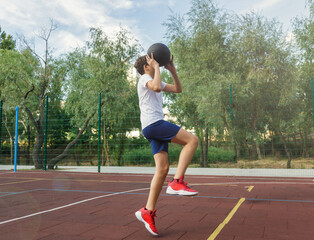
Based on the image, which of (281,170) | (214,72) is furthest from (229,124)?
(214,72)

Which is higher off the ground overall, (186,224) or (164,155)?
(164,155)

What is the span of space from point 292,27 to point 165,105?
7.29 metres

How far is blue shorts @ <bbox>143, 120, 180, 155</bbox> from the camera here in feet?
8.57

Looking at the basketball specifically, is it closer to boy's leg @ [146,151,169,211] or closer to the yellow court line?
boy's leg @ [146,151,169,211]

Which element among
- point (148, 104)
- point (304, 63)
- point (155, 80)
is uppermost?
point (304, 63)

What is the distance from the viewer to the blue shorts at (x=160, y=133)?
2613mm

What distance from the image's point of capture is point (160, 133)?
2613 mm

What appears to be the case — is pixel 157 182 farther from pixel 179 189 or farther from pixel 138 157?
pixel 138 157

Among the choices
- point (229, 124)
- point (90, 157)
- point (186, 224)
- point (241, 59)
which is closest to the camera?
point (186, 224)

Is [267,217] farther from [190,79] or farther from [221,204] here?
[190,79]

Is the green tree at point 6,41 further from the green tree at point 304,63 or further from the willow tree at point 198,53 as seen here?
the green tree at point 304,63

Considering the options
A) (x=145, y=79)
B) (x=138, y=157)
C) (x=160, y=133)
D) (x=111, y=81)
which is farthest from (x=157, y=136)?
(x=111, y=81)

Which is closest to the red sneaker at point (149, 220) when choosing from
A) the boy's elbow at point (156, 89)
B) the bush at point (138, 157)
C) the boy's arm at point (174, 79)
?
the boy's elbow at point (156, 89)

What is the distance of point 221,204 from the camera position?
390 centimetres
